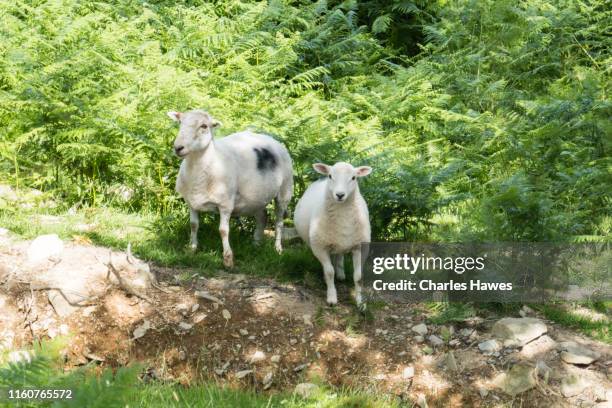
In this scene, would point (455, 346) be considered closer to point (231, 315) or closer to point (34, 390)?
point (231, 315)

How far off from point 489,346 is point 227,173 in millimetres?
3467

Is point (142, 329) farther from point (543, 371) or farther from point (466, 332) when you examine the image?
point (543, 371)

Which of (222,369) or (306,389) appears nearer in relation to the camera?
(306,389)

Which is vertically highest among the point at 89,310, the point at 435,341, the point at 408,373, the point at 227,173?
the point at 227,173

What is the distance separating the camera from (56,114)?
9.64 meters

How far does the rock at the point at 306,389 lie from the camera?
5930 millimetres

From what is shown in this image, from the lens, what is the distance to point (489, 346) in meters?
6.90

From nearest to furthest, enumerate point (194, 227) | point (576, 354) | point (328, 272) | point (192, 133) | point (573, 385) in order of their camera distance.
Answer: point (573, 385) < point (576, 354) < point (328, 272) < point (192, 133) < point (194, 227)

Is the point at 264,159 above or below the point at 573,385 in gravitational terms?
above

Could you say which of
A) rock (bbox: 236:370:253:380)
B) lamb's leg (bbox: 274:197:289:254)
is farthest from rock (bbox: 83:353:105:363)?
lamb's leg (bbox: 274:197:289:254)

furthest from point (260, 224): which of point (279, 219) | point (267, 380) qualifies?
point (267, 380)

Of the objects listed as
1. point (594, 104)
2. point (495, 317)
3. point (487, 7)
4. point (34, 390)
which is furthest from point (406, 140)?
point (34, 390)

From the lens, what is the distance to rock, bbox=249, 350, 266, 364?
686 cm

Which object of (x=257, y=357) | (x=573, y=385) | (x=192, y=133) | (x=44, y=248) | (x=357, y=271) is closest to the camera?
(x=573, y=385)
